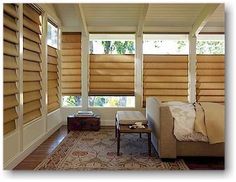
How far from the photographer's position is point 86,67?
6875mm

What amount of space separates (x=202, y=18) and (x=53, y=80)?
355 centimetres

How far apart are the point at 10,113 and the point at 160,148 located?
2046 mm

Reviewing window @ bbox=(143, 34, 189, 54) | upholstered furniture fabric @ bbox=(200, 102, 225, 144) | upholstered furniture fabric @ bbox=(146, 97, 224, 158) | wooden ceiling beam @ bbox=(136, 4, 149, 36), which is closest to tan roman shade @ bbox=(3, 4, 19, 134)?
upholstered furniture fabric @ bbox=(146, 97, 224, 158)

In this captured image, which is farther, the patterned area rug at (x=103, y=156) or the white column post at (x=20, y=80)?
the white column post at (x=20, y=80)

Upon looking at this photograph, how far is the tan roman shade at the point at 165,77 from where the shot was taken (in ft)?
22.8

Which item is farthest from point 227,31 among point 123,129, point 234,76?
point 123,129

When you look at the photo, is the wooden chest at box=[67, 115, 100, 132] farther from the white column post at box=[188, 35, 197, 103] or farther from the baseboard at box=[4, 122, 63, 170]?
the white column post at box=[188, 35, 197, 103]

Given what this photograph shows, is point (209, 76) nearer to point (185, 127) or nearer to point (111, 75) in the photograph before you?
point (111, 75)

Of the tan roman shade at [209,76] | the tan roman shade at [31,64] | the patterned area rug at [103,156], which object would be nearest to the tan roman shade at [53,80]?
the tan roman shade at [31,64]

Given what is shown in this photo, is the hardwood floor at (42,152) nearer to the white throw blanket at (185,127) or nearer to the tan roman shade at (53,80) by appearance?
the tan roman shade at (53,80)

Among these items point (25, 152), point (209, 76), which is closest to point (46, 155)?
point (25, 152)

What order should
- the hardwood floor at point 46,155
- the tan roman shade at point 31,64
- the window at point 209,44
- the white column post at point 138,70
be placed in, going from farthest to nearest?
the window at point 209,44 → the white column post at point 138,70 → the tan roman shade at point 31,64 → the hardwood floor at point 46,155

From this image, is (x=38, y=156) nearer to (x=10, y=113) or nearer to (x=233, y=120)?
(x=10, y=113)

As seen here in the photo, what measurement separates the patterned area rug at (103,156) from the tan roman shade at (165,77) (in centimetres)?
191
